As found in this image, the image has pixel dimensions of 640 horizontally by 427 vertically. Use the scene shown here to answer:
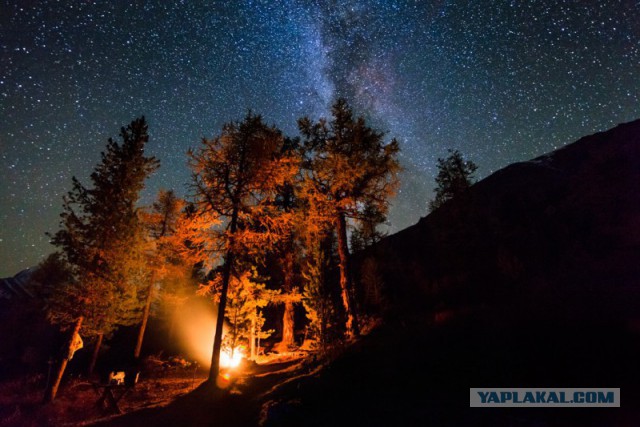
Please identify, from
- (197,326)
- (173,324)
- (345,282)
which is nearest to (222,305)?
(345,282)

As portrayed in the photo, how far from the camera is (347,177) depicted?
13.8 meters

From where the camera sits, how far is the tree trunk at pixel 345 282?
13008mm

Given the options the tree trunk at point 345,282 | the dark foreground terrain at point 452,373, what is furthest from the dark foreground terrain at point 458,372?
the tree trunk at point 345,282

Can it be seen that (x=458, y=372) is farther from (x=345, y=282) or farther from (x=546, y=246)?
(x=546, y=246)

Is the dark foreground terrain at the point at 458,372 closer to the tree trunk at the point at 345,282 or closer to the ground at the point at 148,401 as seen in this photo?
the ground at the point at 148,401

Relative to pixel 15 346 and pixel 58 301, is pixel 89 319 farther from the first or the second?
pixel 15 346

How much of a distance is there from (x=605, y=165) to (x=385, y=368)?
33.1 meters

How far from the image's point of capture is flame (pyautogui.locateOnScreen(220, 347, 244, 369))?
623 inches

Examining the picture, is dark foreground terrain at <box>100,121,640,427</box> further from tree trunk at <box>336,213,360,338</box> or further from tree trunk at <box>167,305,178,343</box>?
tree trunk at <box>167,305,178,343</box>

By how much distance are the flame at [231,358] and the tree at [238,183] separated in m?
5.56

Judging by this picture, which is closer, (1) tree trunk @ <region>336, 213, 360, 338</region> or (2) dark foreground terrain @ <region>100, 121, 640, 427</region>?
(2) dark foreground terrain @ <region>100, 121, 640, 427</region>

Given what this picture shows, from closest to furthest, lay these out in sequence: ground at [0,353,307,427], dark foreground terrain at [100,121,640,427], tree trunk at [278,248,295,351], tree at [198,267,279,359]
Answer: dark foreground terrain at [100,121,640,427] < ground at [0,353,307,427] < tree at [198,267,279,359] < tree trunk at [278,248,295,351]

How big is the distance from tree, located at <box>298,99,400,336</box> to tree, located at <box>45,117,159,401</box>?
32.7 ft

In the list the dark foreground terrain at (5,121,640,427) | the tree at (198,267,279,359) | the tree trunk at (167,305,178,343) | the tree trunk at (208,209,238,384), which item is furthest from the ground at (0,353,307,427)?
the tree trunk at (167,305,178,343)
